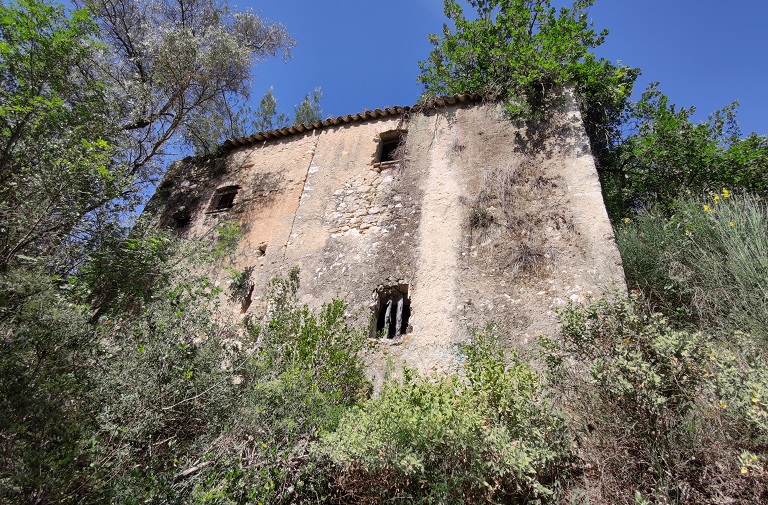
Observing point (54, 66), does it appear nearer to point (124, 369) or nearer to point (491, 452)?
Result: point (124, 369)

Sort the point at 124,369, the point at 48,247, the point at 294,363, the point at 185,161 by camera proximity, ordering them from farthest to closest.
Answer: the point at 185,161, the point at 48,247, the point at 294,363, the point at 124,369

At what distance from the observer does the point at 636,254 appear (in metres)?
6.58

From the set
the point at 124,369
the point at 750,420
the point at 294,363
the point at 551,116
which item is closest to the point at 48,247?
the point at 124,369

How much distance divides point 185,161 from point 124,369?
8.09 m

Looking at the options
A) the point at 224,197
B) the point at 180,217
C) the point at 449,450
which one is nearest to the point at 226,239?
the point at 224,197

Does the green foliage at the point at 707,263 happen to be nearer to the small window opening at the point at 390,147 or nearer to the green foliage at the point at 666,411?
the green foliage at the point at 666,411

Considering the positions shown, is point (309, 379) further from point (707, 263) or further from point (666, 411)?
point (707, 263)

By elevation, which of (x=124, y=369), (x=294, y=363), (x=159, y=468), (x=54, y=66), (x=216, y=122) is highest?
(x=216, y=122)

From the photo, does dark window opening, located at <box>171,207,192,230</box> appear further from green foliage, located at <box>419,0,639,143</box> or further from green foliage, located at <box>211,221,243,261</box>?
green foliage, located at <box>419,0,639,143</box>

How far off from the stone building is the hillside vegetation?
49 cm

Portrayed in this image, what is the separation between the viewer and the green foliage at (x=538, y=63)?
7.64 metres

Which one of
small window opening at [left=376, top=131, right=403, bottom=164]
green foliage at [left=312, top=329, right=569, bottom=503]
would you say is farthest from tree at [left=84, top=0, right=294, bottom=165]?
green foliage at [left=312, top=329, right=569, bottom=503]

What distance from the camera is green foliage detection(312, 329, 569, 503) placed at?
343cm

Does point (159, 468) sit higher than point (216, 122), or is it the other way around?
point (216, 122)
